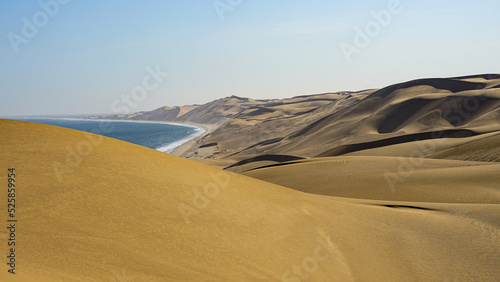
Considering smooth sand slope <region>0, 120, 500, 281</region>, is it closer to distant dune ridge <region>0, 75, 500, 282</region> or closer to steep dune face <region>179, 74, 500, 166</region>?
distant dune ridge <region>0, 75, 500, 282</region>

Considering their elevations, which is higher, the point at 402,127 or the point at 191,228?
the point at 191,228

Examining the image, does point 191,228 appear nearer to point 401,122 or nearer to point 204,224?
point 204,224

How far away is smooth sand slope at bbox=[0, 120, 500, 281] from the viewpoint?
5020 mm

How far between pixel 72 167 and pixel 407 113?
43.1 meters

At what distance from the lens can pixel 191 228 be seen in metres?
6.50

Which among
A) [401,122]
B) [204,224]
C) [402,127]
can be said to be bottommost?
[402,127]

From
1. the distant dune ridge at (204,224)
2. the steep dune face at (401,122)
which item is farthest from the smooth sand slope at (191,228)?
the steep dune face at (401,122)

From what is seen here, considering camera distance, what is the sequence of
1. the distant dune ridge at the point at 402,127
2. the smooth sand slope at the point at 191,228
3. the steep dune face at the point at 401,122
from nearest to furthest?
1. the smooth sand slope at the point at 191,228
2. the distant dune ridge at the point at 402,127
3. the steep dune face at the point at 401,122

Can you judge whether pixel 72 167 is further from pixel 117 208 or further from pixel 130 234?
pixel 130 234

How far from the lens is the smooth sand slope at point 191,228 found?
198 inches

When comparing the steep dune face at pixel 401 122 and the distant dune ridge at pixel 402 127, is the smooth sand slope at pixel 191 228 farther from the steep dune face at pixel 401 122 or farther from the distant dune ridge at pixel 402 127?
the steep dune face at pixel 401 122

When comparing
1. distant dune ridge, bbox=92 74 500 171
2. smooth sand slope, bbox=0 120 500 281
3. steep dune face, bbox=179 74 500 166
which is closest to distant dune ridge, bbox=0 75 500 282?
smooth sand slope, bbox=0 120 500 281

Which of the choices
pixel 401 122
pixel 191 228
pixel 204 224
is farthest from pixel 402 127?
pixel 191 228

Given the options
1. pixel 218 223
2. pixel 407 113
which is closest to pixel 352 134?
pixel 407 113
